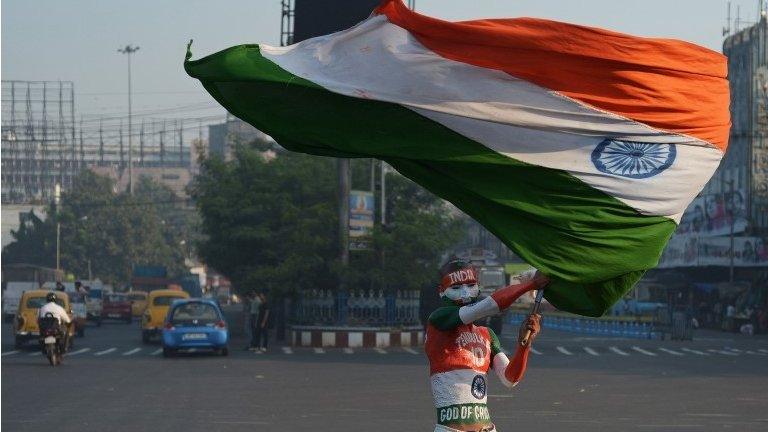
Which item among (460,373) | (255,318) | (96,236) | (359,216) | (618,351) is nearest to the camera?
(460,373)

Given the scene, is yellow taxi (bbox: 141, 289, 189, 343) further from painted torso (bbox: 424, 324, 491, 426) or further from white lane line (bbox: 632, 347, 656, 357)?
painted torso (bbox: 424, 324, 491, 426)

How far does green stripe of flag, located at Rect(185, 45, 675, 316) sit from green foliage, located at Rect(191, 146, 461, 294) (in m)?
33.9

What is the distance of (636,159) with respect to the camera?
8.30 metres

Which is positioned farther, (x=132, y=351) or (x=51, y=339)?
(x=132, y=351)

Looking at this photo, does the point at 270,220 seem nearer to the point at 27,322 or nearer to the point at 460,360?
the point at 27,322

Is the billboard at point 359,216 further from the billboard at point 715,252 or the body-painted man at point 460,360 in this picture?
the body-painted man at point 460,360

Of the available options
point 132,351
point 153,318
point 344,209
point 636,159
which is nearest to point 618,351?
point 344,209

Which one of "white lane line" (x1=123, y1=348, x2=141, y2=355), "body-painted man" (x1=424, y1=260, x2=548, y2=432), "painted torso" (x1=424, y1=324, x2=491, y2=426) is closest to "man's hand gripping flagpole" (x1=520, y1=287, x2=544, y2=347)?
"body-painted man" (x1=424, y1=260, x2=548, y2=432)

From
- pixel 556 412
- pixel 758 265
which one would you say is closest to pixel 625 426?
pixel 556 412

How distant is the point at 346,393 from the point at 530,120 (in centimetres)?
1438

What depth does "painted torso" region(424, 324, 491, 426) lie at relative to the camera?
8797 millimetres

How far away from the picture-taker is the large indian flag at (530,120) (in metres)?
8.15

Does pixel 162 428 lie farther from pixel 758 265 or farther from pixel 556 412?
pixel 758 265

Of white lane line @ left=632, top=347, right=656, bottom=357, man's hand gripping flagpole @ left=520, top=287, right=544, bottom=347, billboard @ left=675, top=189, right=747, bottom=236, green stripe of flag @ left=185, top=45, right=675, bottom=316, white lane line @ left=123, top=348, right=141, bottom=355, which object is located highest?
billboard @ left=675, top=189, right=747, bottom=236
